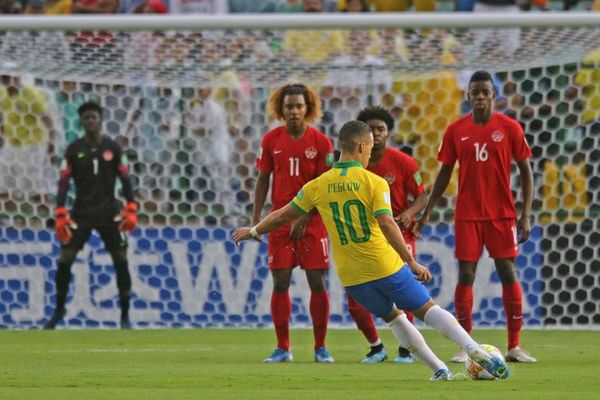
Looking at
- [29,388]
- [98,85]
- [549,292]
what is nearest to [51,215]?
[98,85]

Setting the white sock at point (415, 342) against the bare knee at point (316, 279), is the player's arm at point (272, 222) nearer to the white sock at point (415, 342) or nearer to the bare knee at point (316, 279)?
the white sock at point (415, 342)

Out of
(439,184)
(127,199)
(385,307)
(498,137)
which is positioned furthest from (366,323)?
(127,199)

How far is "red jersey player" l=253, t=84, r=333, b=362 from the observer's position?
960cm

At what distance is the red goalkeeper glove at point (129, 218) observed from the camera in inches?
506

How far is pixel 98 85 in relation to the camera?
1342cm

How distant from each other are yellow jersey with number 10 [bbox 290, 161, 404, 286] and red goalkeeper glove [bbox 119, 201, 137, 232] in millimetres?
5289

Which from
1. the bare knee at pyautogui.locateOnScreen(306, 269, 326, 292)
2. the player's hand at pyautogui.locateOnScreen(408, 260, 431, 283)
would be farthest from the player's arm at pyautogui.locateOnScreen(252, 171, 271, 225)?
the player's hand at pyautogui.locateOnScreen(408, 260, 431, 283)

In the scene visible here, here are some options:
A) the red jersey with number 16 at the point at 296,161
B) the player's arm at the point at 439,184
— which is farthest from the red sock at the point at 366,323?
the red jersey with number 16 at the point at 296,161

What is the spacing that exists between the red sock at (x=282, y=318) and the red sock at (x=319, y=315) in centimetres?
19

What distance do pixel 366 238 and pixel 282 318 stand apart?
211 centimetres

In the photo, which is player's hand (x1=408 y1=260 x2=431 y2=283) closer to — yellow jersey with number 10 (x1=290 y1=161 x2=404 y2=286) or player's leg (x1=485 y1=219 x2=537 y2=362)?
yellow jersey with number 10 (x1=290 y1=161 x2=404 y2=286)

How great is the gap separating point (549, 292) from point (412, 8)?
17.6 ft

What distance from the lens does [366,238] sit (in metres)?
7.73

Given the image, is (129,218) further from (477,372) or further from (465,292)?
(477,372)
